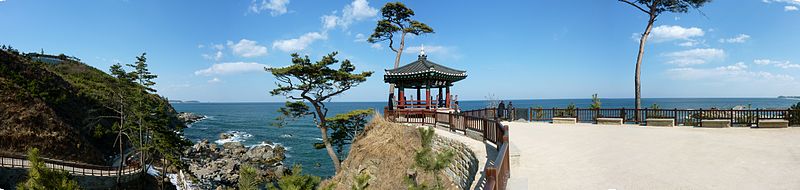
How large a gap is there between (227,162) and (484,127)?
24.7m

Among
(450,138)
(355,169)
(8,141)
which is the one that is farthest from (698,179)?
(8,141)

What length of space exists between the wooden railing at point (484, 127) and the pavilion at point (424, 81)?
2.55ft

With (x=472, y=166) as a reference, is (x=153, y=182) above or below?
below

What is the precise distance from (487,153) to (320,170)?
20492mm

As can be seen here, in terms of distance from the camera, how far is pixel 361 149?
587 inches

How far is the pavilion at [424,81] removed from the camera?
56.1ft

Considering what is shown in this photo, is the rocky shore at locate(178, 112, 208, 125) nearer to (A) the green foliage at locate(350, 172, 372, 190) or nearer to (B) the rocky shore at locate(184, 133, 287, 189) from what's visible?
(B) the rocky shore at locate(184, 133, 287, 189)

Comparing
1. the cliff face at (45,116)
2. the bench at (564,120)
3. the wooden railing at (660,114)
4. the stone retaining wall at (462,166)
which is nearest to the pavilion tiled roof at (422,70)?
the wooden railing at (660,114)

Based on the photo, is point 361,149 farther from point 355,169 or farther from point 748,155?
point 748,155

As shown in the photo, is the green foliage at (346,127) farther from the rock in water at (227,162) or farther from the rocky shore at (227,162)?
the rock in water at (227,162)

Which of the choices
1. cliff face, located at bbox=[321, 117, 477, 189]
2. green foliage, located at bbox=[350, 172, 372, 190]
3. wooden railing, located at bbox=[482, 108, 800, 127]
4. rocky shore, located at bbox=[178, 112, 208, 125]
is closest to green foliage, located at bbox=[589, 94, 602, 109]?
wooden railing, located at bbox=[482, 108, 800, 127]

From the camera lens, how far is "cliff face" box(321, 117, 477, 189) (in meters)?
11.1

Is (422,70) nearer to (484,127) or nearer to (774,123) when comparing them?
(484,127)

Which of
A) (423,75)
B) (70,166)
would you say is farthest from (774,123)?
(70,166)
